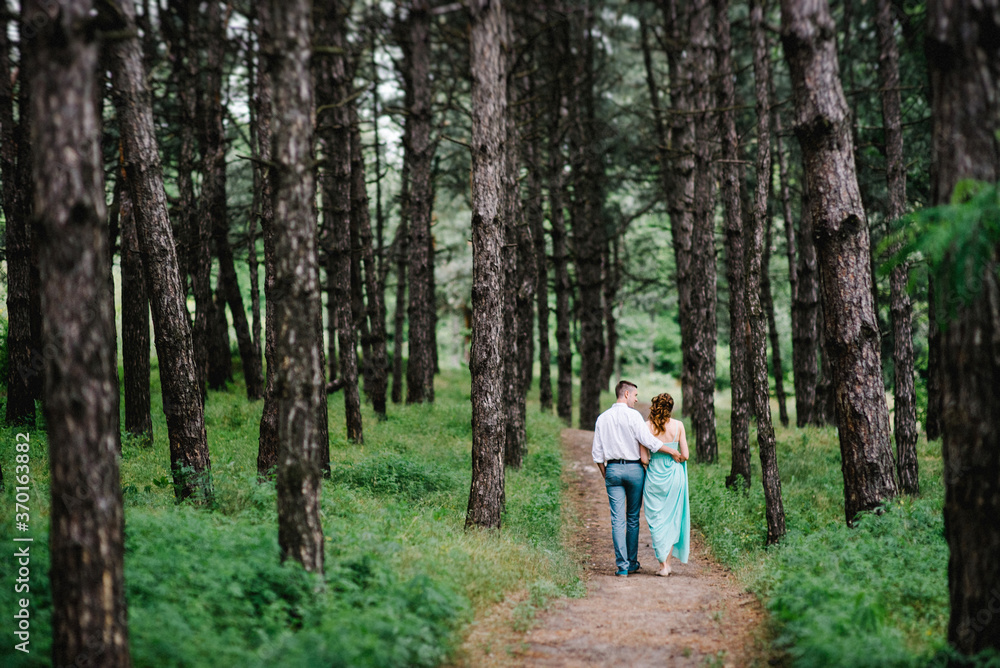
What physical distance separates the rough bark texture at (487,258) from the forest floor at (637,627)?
1.70 meters

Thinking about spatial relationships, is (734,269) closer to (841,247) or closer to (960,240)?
(841,247)

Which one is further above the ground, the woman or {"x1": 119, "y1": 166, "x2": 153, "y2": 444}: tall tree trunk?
{"x1": 119, "y1": 166, "x2": 153, "y2": 444}: tall tree trunk

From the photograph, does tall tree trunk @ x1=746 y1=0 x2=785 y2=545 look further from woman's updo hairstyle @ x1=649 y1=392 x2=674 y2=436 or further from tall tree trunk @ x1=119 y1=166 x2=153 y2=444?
tall tree trunk @ x1=119 y1=166 x2=153 y2=444

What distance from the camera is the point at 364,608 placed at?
5.13 m

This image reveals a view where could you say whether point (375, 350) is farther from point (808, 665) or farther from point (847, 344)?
point (808, 665)

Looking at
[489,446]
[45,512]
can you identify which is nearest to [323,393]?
[489,446]

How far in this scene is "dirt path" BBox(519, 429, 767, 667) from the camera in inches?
215

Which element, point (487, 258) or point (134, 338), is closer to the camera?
point (487, 258)

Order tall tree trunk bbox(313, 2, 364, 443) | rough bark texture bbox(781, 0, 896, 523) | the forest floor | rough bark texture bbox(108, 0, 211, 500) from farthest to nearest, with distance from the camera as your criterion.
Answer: tall tree trunk bbox(313, 2, 364, 443)
rough bark texture bbox(108, 0, 211, 500)
rough bark texture bbox(781, 0, 896, 523)
the forest floor

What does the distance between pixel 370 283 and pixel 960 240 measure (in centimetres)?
1508

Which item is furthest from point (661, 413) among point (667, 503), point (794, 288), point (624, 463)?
point (794, 288)

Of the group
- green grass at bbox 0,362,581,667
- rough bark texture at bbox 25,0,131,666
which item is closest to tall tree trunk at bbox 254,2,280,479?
green grass at bbox 0,362,581,667

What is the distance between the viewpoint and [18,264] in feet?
38.0

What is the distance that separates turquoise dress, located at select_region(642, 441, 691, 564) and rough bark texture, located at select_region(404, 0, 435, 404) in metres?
8.34
